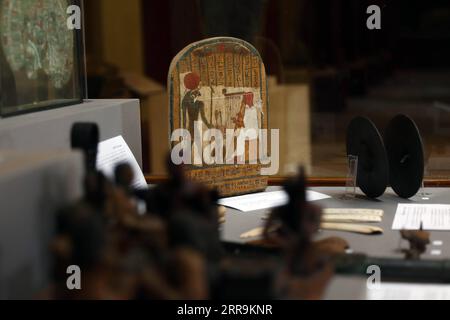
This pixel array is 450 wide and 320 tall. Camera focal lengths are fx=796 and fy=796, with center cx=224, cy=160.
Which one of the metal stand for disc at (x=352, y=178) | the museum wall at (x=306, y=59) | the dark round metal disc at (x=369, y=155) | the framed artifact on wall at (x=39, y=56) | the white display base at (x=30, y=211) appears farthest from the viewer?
the museum wall at (x=306, y=59)

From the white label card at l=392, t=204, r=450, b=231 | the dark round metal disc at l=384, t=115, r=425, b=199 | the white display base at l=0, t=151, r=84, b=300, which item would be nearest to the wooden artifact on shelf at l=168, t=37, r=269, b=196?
the dark round metal disc at l=384, t=115, r=425, b=199

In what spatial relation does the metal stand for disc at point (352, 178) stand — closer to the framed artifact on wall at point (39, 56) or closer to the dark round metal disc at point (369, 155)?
the dark round metal disc at point (369, 155)

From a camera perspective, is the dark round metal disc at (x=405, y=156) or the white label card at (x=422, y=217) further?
the dark round metal disc at (x=405, y=156)

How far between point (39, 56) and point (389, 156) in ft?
4.07

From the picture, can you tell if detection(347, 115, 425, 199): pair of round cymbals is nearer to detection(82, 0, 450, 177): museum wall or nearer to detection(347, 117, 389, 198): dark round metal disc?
detection(347, 117, 389, 198): dark round metal disc

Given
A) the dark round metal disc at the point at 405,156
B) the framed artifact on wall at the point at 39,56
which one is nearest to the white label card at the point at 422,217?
the dark round metal disc at the point at 405,156

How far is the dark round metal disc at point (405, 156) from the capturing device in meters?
2.67

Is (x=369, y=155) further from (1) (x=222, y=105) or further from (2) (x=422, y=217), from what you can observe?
(1) (x=222, y=105)

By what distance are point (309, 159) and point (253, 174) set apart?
33.1 inches

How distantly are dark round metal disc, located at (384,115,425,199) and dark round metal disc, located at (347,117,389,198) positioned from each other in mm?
88

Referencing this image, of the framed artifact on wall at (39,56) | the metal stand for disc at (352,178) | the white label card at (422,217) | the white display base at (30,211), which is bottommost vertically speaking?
the white label card at (422,217)

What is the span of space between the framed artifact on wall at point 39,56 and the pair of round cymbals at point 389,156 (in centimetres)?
99

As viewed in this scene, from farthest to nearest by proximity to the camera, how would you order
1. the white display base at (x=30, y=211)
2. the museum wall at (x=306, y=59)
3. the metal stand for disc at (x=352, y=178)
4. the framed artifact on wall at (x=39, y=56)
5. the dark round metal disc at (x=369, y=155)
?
the museum wall at (x=306, y=59) < the metal stand for disc at (x=352, y=178) < the dark round metal disc at (x=369, y=155) < the framed artifact on wall at (x=39, y=56) < the white display base at (x=30, y=211)
